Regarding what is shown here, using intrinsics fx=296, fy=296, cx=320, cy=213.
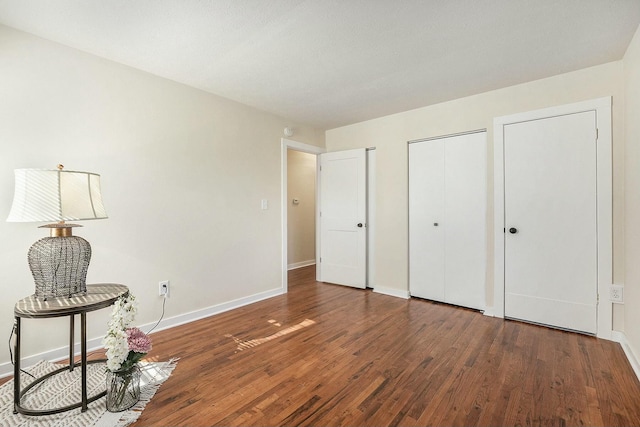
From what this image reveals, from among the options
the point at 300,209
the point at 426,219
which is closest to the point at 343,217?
the point at 426,219

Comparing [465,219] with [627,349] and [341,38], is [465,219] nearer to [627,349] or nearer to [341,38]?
[627,349]

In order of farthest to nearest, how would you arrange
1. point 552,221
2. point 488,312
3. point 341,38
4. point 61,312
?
point 488,312, point 552,221, point 341,38, point 61,312

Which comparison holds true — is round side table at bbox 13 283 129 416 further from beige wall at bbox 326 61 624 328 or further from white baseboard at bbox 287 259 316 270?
white baseboard at bbox 287 259 316 270

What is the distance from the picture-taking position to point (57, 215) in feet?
5.35

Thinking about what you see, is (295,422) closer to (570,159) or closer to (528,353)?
(528,353)

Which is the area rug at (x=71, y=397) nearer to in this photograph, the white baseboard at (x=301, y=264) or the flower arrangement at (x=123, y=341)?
the flower arrangement at (x=123, y=341)

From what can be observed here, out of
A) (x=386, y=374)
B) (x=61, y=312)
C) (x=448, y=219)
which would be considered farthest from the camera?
(x=448, y=219)

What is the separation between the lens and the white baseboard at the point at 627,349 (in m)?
2.04

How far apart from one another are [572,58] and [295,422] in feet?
11.2

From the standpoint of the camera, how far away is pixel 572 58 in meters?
2.48

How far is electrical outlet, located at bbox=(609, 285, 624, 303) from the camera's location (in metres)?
2.49

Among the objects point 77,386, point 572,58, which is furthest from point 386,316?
point 572,58

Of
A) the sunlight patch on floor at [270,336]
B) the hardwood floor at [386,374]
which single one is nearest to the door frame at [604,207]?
the hardwood floor at [386,374]

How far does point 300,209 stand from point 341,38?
396 cm
